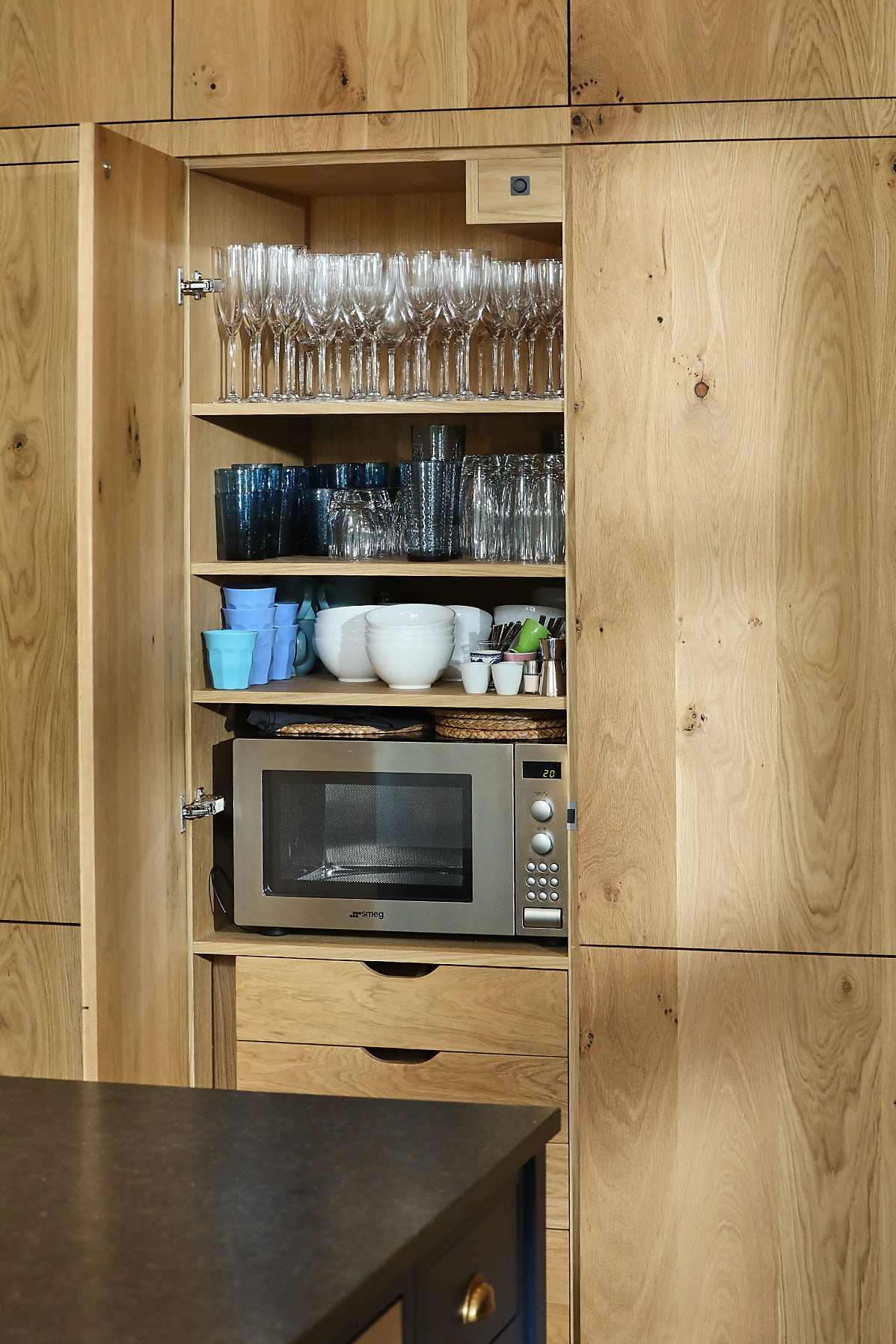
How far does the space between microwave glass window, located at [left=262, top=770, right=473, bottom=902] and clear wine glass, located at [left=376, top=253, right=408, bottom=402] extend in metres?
0.67

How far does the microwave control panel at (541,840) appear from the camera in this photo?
226 cm

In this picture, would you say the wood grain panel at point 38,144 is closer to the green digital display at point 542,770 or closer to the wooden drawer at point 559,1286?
the green digital display at point 542,770

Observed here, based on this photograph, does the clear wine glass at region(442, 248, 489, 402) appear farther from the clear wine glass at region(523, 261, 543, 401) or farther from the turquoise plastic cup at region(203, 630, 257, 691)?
Answer: the turquoise plastic cup at region(203, 630, 257, 691)

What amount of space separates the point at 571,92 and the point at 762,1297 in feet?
6.31

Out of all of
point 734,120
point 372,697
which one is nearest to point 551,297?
point 734,120

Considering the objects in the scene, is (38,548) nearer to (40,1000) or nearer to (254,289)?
(254,289)

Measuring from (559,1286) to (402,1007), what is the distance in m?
0.52

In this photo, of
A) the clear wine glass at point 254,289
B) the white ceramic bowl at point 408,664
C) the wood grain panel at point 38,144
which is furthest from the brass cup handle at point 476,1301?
the wood grain panel at point 38,144

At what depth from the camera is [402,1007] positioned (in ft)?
7.55

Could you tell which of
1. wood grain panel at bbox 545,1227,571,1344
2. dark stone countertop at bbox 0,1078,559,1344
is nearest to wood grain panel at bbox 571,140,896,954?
wood grain panel at bbox 545,1227,571,1344

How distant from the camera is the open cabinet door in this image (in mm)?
1925

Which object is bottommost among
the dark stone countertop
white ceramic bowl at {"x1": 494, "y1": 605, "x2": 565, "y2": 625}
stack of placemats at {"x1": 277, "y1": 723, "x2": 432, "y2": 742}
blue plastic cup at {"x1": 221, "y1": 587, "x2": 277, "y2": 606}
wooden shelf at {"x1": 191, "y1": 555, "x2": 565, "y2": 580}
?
the dark stone countertop

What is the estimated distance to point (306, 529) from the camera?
2.58 m

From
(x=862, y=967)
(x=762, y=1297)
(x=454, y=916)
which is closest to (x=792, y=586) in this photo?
(x=862, y=967)
